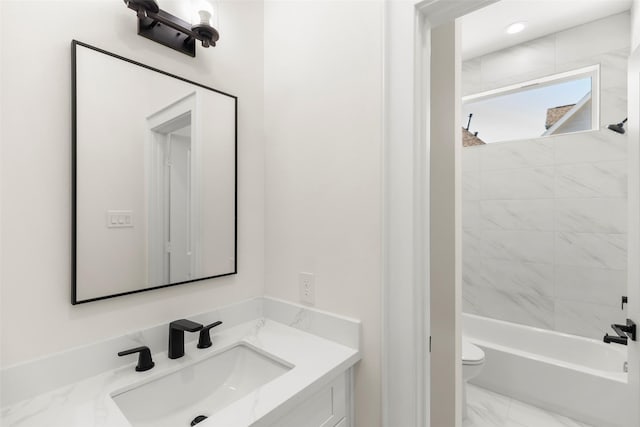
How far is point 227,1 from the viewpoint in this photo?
4.20 ft

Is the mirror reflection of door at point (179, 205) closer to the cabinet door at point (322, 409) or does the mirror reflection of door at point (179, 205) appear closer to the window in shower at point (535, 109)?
the cabinet door at point (322, 409)

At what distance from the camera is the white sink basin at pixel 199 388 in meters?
0.88

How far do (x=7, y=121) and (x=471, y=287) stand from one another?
3113 mm

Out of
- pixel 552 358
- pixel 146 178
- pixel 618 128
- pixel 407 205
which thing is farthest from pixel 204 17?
pixel 552 358

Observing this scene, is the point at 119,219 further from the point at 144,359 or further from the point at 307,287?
the point at 307,287

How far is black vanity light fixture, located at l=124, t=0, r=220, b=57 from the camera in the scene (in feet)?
3.30

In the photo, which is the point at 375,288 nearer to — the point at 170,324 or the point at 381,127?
the point at 381,127

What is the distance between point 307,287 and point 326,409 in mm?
430

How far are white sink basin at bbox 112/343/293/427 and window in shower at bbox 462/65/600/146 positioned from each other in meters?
2.70

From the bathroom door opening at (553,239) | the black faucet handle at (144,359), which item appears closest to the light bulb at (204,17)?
the black faucet handle at (144,359)

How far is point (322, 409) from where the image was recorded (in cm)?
95

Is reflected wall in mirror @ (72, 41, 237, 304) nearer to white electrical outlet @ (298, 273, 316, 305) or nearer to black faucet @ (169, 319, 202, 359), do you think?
black faucet @ (169, 319, 202, 359)

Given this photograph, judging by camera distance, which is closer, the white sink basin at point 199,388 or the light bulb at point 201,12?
the white sink basin at point 199,388

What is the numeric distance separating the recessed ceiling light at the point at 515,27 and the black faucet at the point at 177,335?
9.42ft
